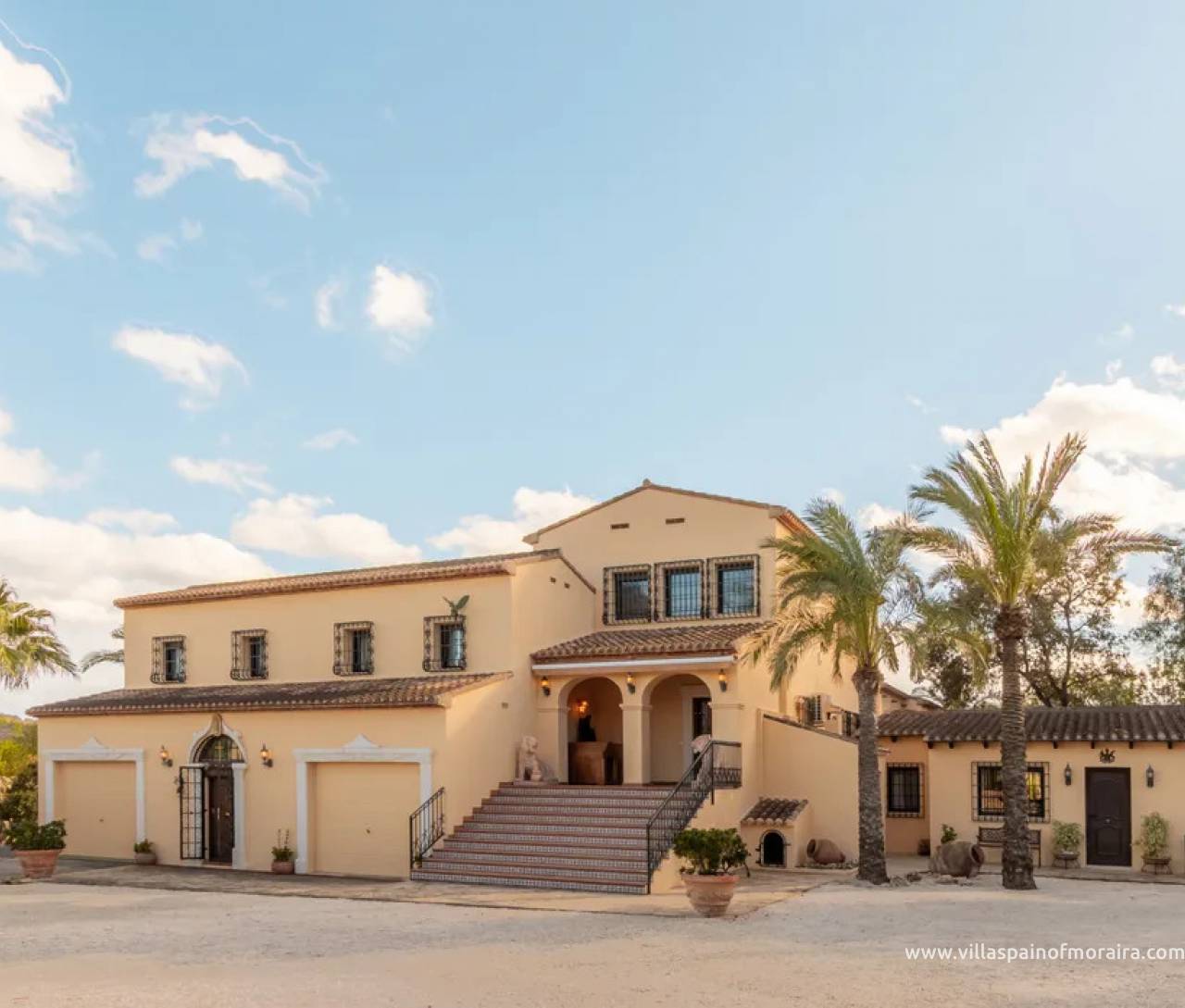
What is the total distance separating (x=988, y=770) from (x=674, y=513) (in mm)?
8860

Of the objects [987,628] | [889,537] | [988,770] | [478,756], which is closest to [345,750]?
[478,756]

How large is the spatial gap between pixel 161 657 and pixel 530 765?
11582 mm

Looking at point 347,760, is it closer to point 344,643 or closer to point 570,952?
point 344,643

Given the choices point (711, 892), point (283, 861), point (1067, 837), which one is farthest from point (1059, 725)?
point (283, 861)

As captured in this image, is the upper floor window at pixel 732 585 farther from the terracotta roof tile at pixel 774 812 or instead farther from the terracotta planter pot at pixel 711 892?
the terracotta planter pot at pixel 711 892

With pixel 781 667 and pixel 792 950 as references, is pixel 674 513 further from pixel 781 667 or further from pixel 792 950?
pixel 792 950

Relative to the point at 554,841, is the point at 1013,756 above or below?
above

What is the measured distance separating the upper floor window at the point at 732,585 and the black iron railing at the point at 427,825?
25.7 feet

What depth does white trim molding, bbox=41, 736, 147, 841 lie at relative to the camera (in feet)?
88.4

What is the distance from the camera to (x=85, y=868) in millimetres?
25562

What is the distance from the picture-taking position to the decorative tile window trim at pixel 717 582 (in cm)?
2655

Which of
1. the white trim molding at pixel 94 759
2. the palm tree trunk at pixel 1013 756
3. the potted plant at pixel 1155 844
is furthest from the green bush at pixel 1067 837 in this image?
the white trim molding at pixel 94 759

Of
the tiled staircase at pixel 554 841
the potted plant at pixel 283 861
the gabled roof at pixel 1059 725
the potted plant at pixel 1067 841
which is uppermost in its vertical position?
the gabled roof at pixel 1059 725

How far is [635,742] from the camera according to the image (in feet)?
81.8
